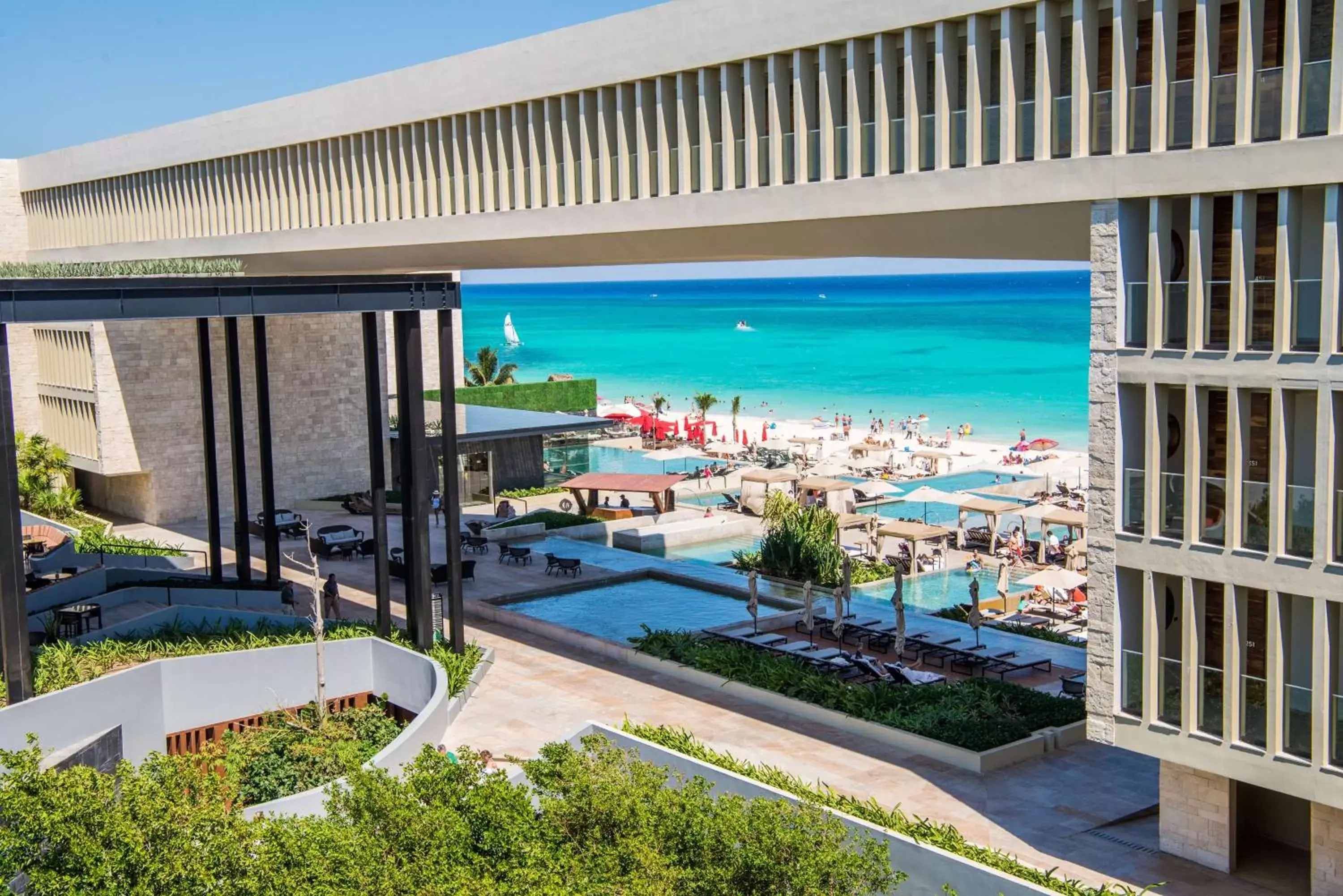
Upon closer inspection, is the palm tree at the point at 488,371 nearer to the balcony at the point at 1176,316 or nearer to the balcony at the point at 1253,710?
the balcony at the point at 1176,316

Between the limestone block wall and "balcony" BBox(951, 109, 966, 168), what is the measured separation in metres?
25.1

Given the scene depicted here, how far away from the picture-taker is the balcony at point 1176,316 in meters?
15.3

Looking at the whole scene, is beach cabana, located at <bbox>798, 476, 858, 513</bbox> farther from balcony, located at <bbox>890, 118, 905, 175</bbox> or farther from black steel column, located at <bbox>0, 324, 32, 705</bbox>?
black steel column, located at <bbox>0, 324, 32, 705</bbox>

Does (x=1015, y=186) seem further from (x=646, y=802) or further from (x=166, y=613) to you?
(x=166, y=613)

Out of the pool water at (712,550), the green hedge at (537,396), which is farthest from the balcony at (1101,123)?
the green hedge at (537,396)

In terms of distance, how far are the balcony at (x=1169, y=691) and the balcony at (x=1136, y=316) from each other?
366 centimetres

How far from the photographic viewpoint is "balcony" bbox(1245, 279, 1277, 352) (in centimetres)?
1462

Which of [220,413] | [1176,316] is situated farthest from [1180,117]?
[220,413]

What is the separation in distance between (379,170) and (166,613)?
10.4 meters

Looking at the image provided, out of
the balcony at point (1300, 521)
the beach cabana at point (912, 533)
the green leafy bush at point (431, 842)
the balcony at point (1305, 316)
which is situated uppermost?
the balcony at point (1305, 316)

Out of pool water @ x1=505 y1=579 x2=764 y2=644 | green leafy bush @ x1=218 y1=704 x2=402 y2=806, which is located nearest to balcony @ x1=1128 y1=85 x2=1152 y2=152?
green leafy bush @ x1=218 y1=704 x2=402 y2=806

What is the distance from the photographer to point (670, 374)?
143 metres

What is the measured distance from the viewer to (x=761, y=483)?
48906 millimetres

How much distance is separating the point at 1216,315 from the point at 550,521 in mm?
25644
